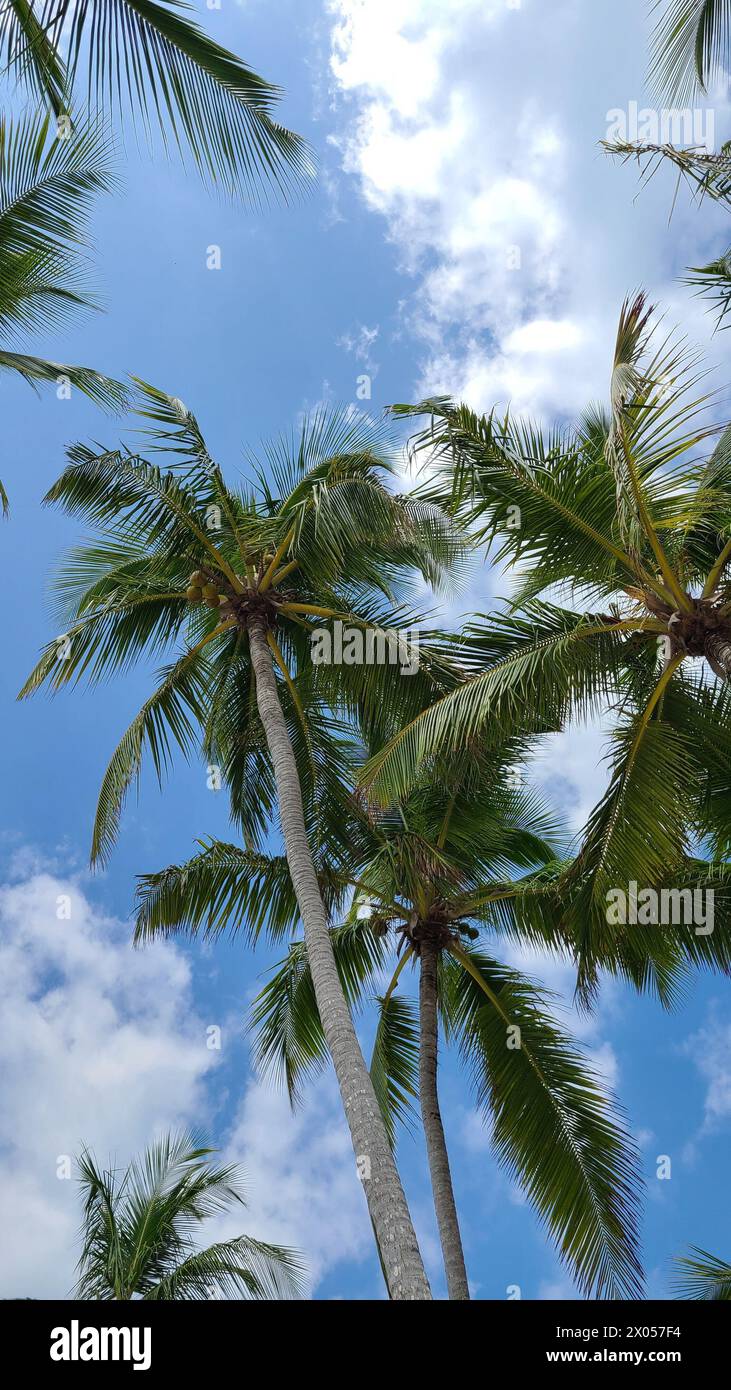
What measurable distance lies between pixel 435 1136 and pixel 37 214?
1011 centimetres

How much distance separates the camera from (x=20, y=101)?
412 inches

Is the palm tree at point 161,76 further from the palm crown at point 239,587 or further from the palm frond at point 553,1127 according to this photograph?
the palm frond at point 553,1127

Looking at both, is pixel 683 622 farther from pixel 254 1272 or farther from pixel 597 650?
pixel 254 1272

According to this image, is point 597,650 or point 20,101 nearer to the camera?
point 597,650

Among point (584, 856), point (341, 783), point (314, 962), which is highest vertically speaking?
point (341, 783)

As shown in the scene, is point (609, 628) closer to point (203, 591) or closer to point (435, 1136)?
point (203, 591)

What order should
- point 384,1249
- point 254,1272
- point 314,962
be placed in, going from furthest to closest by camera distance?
1. point 254,1272
2. point 314,962
3. point 384,1249

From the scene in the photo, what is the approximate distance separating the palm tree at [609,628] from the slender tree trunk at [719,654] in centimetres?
1

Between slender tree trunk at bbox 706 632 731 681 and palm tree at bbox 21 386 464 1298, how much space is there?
8.45 feet
